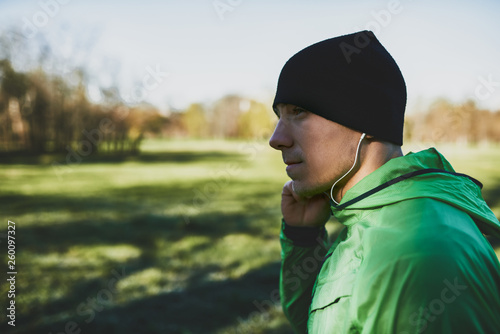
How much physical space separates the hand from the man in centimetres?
41

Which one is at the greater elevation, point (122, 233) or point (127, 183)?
point (122, 233)

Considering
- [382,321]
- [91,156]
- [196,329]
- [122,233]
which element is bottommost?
[91,156]

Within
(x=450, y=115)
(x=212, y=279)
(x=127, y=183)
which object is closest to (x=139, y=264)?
(x=212, y=279)

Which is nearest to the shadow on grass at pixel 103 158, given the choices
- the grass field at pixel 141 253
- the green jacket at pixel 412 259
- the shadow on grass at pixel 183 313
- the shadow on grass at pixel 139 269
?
the grass field at pixel 141 253

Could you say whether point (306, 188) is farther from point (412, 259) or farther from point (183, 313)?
point (183, 313)

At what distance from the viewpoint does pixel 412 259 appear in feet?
3.20

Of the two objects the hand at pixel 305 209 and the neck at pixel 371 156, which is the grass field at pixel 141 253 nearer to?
the hand at pixel 305 209

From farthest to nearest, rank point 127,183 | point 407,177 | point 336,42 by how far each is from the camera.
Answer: point 127,183, point 336,42, point 407,177

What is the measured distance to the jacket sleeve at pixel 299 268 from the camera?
1.98 metres

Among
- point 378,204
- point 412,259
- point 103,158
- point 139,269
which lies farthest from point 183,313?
point 103,158

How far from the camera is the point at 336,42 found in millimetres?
1524

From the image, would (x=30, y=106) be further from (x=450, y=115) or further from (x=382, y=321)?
(x=450, y=115)

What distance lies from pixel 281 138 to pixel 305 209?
2.13 feet

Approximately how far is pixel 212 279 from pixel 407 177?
14.6 feet
